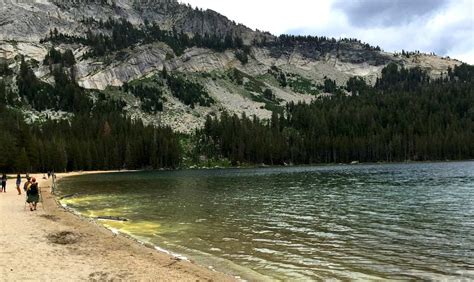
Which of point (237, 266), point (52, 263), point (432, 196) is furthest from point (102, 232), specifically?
point (432, 196)

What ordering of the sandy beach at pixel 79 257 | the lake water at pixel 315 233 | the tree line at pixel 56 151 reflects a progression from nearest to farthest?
the sandy beach at pixel 79 257
the lake water at pixel 315 233
the tree line at pixel 56 151

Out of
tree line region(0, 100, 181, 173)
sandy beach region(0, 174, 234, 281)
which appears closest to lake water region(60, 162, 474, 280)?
sandy beach region(0, 174, 234, 281)

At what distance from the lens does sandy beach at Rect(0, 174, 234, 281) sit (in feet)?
61.5

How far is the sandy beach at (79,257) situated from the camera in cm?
1873

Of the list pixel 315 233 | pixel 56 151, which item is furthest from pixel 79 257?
pixel 56 151

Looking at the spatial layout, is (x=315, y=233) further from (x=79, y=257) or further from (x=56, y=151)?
(x=56, y=151)

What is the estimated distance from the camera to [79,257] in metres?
22.5

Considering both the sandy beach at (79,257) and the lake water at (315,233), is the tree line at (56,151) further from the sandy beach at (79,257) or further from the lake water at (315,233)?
the sandy beach at (79,257)

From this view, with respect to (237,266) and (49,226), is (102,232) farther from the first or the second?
(237,266)

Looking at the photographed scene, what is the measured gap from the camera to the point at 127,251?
81.7ft

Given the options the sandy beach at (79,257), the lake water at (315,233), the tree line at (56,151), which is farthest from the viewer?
the tree line at (56,151)

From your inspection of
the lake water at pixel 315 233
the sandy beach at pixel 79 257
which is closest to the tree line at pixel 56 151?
the lake water at pixel 315 233

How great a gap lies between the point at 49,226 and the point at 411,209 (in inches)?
1383

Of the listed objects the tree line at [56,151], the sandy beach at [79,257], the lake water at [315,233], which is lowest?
the lake water at [315,233]
